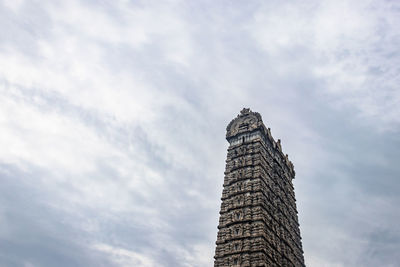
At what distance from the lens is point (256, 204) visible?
145ft

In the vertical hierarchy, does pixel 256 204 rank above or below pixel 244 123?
below

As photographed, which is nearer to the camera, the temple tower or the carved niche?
the temple tower

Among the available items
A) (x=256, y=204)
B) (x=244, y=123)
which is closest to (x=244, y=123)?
(x=244, y=123)

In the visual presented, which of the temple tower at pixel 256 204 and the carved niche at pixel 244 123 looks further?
the carved niche at pixel 244 123

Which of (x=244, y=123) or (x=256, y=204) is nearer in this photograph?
(x=256, y=204)

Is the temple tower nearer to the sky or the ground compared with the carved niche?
nearer to the ground

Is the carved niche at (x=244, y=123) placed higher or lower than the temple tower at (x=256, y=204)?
higher

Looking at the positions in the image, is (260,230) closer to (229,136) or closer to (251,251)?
(251,251)

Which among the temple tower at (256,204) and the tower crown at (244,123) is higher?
the tower crown at (244,123)

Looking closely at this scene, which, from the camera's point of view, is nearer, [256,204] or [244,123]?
[256,204]

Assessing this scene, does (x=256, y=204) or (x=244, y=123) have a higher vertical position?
(x=244, y=123)

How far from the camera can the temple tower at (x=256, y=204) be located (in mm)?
40594

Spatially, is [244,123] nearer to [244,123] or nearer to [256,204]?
[244,123]

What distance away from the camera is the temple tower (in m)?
40.6
